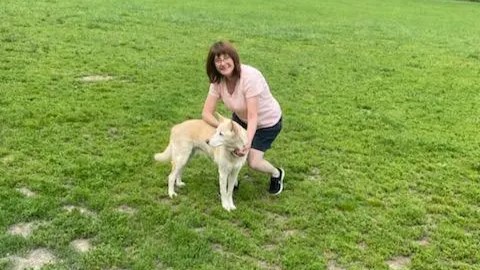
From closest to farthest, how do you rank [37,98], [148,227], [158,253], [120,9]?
1. [158,253]
2. [148,227]
3. [37,98]
4. [120,9]

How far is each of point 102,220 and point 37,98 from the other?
4.16 metres

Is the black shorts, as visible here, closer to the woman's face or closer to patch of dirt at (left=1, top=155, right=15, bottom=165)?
the woman's face

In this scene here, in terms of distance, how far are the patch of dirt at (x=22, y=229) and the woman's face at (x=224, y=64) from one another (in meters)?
2.12

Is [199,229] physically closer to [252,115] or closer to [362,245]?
[252,115]

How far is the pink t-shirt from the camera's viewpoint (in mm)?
5402

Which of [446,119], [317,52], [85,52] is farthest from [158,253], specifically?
[317,52]

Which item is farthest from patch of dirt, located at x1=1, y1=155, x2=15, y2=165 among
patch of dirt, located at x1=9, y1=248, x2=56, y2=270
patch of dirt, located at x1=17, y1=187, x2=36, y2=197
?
patch of dirt, located at x1=9, y1=248, x2=56, y2=270

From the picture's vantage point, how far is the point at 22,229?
4812 millimetres

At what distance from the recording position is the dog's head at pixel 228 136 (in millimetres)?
5031

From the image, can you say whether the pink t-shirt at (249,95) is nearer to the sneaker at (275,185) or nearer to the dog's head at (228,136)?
the dog's head at (228,136)

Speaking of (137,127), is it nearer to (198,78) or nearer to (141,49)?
(198,78)

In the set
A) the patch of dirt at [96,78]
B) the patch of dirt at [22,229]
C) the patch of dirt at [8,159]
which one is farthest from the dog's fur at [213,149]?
the patch of dirt at [96,78]

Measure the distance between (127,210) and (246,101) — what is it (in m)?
1.50

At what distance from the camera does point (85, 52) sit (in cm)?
1197
